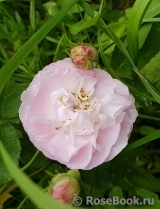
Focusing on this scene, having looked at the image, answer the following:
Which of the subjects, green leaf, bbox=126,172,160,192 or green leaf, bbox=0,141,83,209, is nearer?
green leaf, bbox=0,141,83,209

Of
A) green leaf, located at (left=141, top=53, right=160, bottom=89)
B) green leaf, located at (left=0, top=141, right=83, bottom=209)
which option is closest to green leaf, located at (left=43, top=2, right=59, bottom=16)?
Answer: green leaf, located at (left=141, top=53, right=160, bottom=89)

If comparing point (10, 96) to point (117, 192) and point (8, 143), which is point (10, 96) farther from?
point (117, 192)

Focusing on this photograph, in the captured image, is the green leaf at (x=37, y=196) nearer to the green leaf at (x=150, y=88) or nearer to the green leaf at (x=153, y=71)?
the green leaf at (x=150, y=88)

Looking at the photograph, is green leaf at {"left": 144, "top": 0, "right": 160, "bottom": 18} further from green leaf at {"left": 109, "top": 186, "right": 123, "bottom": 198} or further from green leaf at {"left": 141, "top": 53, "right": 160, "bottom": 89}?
green leaf at {"left": 109, "top": 186, "right": 123, "bottom": 198}

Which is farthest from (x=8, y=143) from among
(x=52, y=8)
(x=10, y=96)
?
(x=52, y=8)

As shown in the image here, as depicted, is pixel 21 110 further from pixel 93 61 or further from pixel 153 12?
pixel 153 12

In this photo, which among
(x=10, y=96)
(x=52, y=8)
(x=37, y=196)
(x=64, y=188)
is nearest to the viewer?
(x=37, y=196)

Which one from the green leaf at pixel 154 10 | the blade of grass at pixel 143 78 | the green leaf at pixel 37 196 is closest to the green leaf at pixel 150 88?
the blade of grass at pixel 143 78
